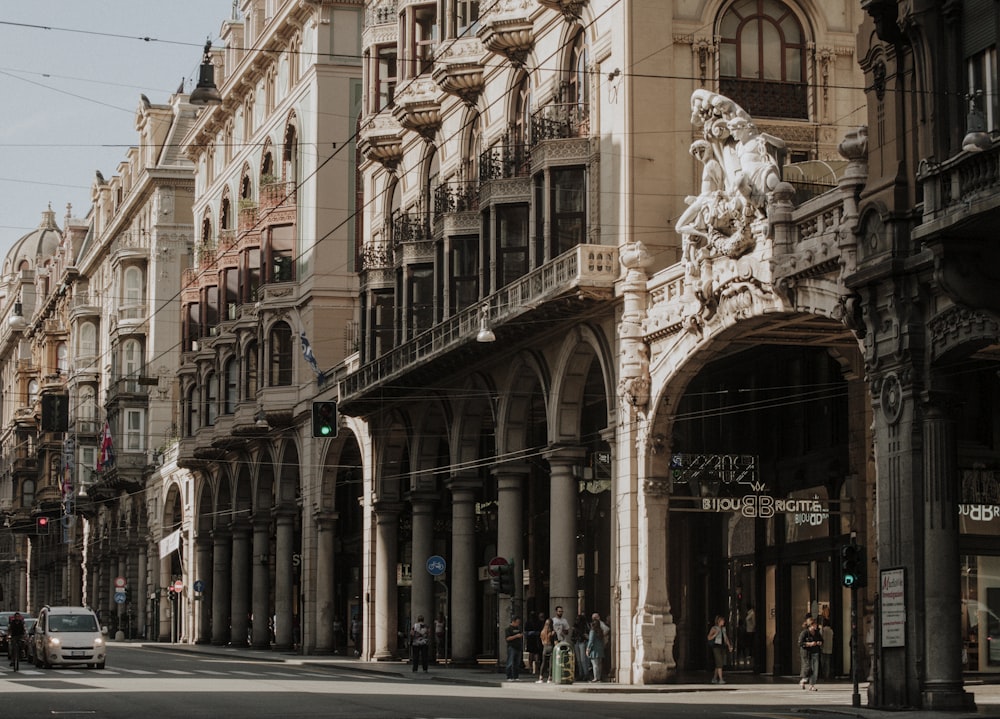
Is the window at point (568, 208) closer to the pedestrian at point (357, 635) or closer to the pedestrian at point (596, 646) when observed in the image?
the pedestrian at point (596, 646)

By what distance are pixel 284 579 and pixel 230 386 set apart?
10.3 metres

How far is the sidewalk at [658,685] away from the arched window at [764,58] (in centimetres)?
1261

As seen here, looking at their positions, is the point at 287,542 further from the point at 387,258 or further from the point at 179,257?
the point at 179,257

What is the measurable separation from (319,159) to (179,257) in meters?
32.1

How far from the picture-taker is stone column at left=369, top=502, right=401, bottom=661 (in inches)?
2216

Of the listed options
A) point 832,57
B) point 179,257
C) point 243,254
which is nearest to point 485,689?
point 832,57

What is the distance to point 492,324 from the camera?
43188 millimetres

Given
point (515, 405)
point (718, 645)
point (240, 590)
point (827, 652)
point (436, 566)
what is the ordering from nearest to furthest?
point (718, 645), point (827, 652), point (515, 405), point (436, 566), point (240, 590)

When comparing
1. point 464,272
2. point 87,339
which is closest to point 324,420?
point 464,272

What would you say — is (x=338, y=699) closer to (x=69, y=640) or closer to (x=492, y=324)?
(x=492, y=324)

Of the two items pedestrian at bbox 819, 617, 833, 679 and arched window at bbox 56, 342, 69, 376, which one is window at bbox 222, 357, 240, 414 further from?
arched window at bbox 56, 342, 69, 376

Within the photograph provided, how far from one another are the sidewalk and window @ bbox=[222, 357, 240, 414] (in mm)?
16489

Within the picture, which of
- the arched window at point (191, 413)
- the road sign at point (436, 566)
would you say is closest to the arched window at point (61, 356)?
the arched window at point (191, 413)

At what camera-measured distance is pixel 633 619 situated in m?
38.4
